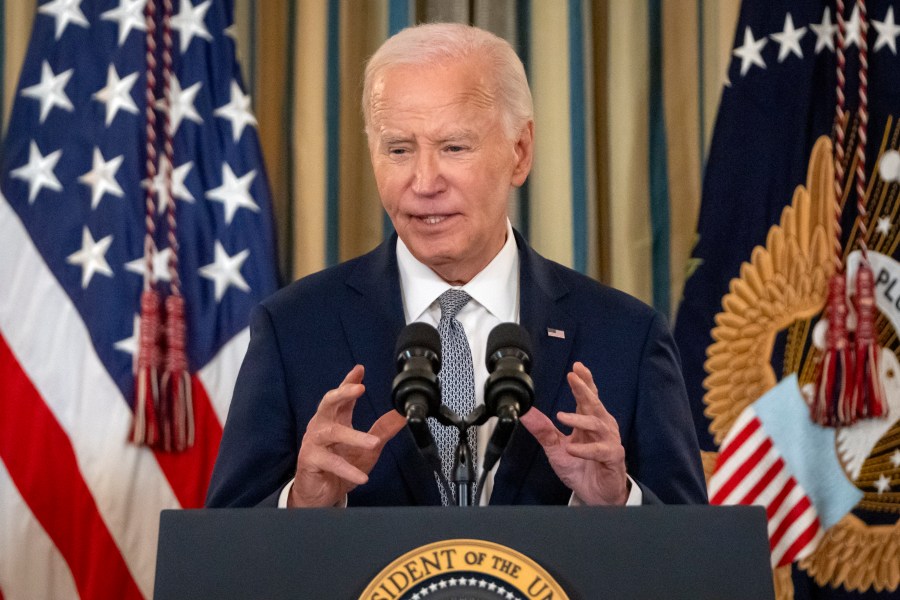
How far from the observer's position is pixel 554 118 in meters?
3.60

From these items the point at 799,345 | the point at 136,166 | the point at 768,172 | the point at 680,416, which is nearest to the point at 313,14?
the point at 136,166

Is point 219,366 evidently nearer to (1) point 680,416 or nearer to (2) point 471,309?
(2) point 471,309

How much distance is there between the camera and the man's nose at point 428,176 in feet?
7.01

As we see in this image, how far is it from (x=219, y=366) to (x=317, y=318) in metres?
1.19

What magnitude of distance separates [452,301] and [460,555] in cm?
101

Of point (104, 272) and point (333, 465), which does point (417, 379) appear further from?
point (104, 272)

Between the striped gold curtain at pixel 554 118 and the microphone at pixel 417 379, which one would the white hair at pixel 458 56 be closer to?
the microphone at pixel 417 379

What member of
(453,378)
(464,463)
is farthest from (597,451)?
(453,378)

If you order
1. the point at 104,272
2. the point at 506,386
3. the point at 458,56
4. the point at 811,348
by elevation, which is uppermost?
the point at 458,56

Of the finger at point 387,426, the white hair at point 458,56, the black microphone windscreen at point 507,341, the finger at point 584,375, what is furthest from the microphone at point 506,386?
the white hair at point 458,56

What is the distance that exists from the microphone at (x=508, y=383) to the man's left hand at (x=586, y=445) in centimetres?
9

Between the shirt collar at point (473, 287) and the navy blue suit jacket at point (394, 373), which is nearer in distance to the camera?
the navy blue suit jacket at point (394, 373)

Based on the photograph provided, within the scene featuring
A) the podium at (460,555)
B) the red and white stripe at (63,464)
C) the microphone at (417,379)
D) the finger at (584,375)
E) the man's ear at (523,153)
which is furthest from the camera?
the red and white stripe at (63,464)

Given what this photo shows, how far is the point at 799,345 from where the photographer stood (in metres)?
3.41
